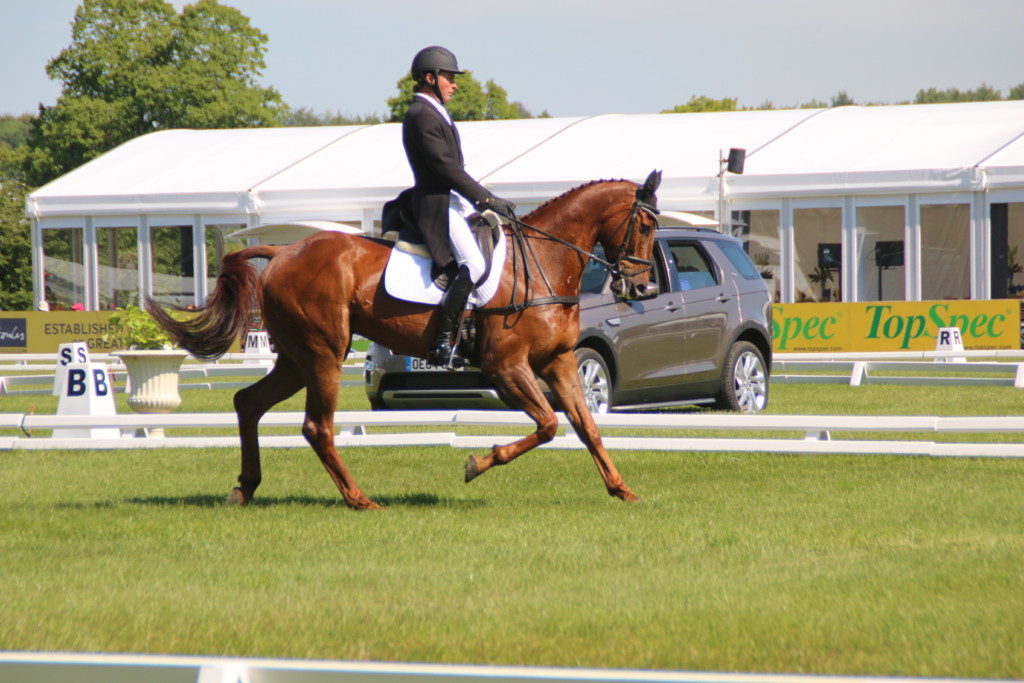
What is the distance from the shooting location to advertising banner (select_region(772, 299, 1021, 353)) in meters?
27.5

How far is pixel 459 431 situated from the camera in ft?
47.0

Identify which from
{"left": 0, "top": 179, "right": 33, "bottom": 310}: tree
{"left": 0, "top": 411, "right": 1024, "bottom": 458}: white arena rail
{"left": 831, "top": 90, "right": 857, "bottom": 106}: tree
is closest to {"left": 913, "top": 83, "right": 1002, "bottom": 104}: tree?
{"left": 831, "top": 90, "right": 857, "bottom": 106}: tree

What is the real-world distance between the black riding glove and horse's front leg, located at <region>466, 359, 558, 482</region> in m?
0.94

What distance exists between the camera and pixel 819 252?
31.7 meters

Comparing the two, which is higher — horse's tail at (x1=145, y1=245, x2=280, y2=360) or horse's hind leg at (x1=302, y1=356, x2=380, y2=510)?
horse's tail at (x1=145, y1=245, x2=280, y2=360)

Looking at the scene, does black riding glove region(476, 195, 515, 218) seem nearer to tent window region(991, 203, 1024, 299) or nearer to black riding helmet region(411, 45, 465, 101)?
black riding helmet region(411, 45, 465, 101)

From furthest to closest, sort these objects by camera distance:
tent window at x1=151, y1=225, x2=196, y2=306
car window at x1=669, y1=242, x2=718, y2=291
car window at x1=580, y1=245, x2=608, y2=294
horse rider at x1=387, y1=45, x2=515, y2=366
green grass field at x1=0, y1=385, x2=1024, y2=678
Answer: tent window at x1=151, y1=225, x2=196, y2=306 < car window at x1=669, y1=242, x2=718, y2=291 < car window at x1=580, y1=245, x2=608, y2=294 < horse rider at x1=387, y1=45, x2=515, y2=366 < green grass field at x1=0, y1=385, x2=1024, y2=678

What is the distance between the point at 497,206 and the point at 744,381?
8.27m

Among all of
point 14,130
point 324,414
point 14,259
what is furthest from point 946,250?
point 14,130

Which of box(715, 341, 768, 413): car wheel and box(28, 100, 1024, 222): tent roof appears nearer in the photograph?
box(715, 341, 768, 413): car wheel

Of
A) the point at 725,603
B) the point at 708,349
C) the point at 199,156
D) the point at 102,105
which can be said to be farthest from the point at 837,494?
the point at 102,105

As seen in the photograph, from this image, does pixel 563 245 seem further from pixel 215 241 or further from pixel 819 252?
pixel 215 241

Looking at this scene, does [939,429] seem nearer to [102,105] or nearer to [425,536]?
[425,536]

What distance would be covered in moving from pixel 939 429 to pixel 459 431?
16.5 feet
